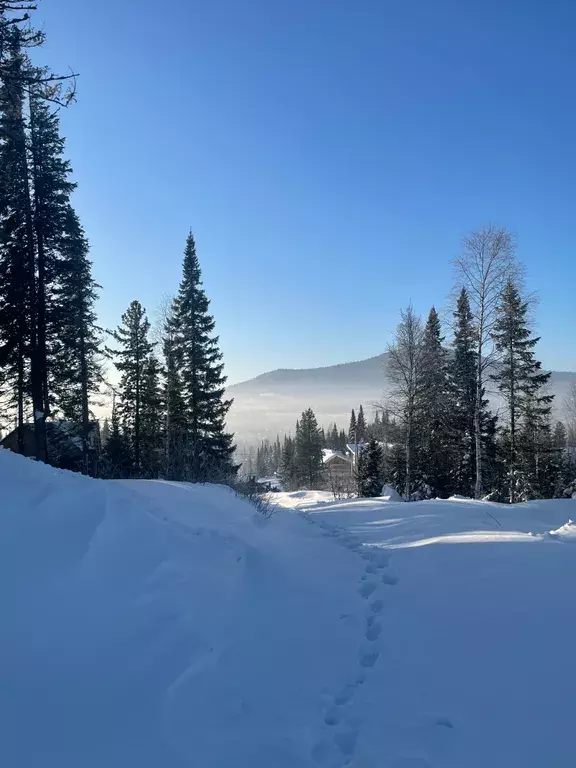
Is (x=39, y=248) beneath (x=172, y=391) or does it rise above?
above

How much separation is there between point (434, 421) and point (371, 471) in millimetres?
7009

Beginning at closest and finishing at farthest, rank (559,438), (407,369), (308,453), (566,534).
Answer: (566,534) < (407,369) < (559,438) < (308,453)

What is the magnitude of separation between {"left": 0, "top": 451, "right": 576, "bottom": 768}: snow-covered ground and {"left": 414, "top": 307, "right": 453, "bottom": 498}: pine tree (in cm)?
1748

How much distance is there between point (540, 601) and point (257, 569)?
3181mm

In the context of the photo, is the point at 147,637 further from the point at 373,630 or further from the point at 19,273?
the point at 19,273

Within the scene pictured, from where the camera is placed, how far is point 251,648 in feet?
13.5

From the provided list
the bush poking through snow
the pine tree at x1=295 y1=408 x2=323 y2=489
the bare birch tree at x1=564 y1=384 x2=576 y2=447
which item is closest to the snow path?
the bush poking through snow

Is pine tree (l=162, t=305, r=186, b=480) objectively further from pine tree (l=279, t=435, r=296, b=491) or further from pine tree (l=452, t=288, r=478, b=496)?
pine tree (l=279, t=435, r=296, b=491)

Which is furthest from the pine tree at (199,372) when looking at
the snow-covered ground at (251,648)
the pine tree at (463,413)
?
the snow-covered ground at (251,648)

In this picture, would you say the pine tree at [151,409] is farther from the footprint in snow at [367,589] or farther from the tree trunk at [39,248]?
the footprint in snow at [367,589]

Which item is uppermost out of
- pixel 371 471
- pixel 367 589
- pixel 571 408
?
pixel 571 408

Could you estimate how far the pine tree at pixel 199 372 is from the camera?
2434cm

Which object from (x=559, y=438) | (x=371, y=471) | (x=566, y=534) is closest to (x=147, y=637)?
(x=566, y=534)

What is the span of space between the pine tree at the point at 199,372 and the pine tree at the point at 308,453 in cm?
3008
